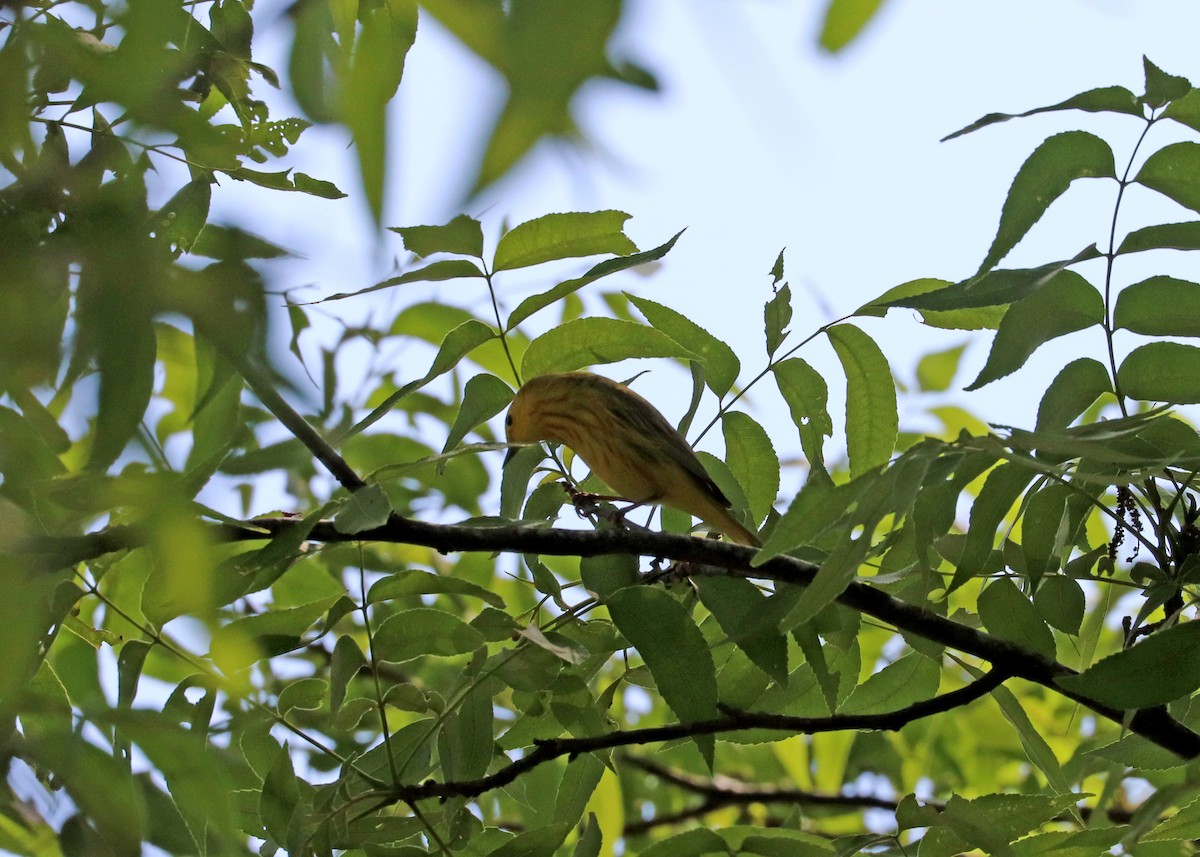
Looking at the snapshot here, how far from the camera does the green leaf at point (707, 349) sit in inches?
87.1

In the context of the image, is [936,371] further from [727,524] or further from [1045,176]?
[1045,176]

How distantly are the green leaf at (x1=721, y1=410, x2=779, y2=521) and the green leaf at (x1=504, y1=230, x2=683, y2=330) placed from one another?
1.44ft

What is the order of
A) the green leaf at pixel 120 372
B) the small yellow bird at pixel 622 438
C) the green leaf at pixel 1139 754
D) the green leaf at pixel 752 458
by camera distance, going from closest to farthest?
the green leaf at pixel 120 372, the green leaf at pixel 1139 754, the green leaf at pixel 752 458, the small yellow bird at pixel 622 438

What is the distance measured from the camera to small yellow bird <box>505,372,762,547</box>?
11.0 feet

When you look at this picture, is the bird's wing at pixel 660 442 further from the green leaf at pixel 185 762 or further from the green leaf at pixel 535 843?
the green leaf at pixel 185 762

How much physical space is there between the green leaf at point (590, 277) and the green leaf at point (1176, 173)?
73 cm

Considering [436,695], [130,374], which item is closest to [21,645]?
[130,374]

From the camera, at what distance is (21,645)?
91 cm

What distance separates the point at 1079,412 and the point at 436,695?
45.6 inches

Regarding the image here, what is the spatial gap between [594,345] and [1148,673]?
1.14 meters

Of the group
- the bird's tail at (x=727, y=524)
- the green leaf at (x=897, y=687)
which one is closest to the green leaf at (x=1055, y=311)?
the green leaf at (x=897, y=687)

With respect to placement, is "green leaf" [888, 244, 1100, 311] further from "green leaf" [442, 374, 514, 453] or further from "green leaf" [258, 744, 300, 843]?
"green leaf" [258, 744, 300, 843]

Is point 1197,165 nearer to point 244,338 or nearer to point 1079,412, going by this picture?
point 1079,412

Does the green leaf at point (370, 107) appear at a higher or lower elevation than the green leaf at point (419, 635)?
lower
